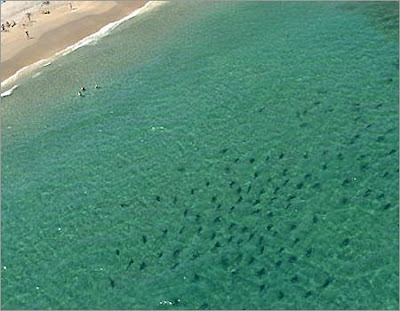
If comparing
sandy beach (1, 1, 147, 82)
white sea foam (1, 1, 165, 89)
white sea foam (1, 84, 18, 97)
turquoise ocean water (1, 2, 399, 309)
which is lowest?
turquoise ocean water (1, 2, 399, 309)

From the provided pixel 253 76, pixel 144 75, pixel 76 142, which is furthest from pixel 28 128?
pixel 253 76

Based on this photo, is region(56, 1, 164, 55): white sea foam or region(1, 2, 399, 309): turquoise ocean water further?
region(56, 1, 164, 55): white sea foam

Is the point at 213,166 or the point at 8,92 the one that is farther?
the point at 8,92

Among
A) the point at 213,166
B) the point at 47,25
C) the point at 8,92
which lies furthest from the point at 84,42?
the point at 213,166

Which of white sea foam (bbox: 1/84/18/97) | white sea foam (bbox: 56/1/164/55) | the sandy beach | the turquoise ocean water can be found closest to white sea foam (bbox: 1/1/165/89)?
white sea foam (bbox: 56/1/164/55)

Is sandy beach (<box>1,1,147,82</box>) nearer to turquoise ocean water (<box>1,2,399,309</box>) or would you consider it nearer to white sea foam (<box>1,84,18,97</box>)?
white sea foam (<box>1,84,18,97</box>)

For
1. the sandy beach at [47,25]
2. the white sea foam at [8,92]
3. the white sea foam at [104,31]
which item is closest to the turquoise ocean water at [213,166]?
the white sea foam at [8,92]

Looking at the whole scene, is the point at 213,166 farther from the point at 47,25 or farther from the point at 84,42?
the point at 47,25

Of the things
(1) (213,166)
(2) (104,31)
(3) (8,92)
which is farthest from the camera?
(2) (104,31)
